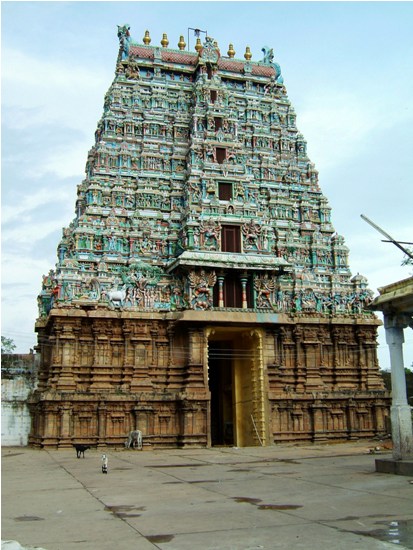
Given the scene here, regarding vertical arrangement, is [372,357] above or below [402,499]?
above

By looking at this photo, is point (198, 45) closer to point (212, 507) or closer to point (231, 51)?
point (231, 51)

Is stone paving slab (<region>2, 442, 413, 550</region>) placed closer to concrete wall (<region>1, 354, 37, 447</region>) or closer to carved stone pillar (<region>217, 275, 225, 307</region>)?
carved stone pillar (<region>217, 275, 225, 307</region>)

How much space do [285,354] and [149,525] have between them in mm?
27095

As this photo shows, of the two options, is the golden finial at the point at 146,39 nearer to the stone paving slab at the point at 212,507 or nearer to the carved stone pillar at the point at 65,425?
the carved stone pillar at the point at 65,425

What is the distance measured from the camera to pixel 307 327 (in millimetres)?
37469

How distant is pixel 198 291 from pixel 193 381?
503 centimetres

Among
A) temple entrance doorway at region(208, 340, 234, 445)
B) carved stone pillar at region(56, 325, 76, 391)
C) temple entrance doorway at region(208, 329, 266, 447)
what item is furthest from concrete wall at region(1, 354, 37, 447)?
temple entrance doorway at region(208, 340, 234, 445)

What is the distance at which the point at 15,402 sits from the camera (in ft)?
121

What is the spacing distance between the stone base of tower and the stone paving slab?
10945 millimetres

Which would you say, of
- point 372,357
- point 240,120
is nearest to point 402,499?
point 372,357

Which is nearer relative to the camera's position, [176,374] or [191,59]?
A: [176,374]

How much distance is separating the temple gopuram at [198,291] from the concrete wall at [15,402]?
3.65 ft

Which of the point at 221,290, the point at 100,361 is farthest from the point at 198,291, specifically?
the point at 100,361

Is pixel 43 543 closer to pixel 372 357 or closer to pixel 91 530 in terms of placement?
pixel 91 530
